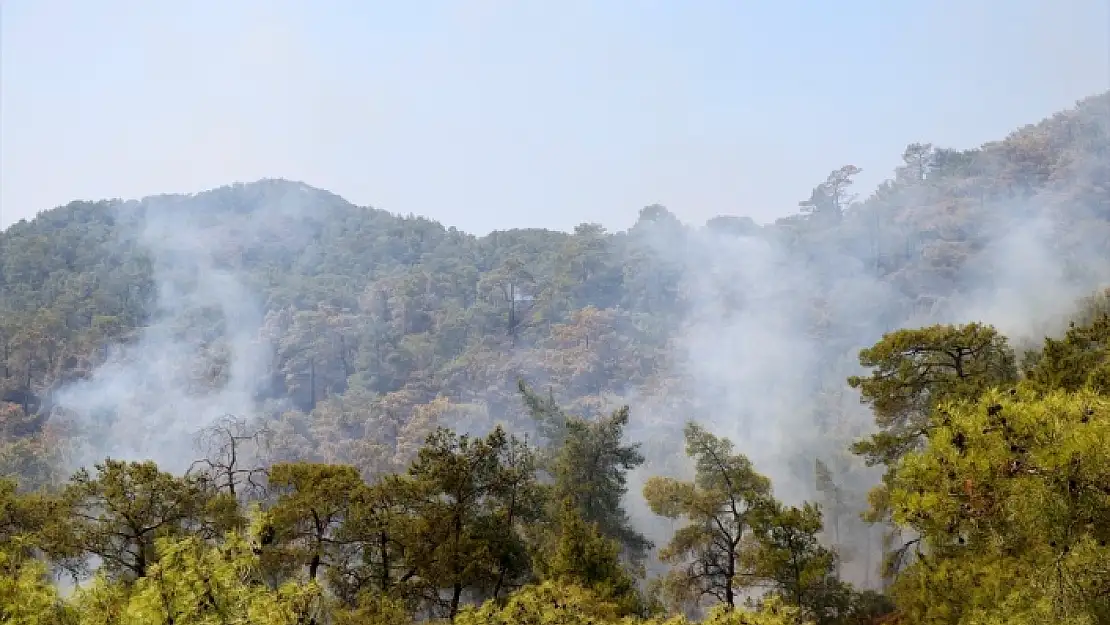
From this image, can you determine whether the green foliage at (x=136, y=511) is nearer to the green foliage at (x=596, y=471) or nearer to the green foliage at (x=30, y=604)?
the green foliage at (x=30, y=604)

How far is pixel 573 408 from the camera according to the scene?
55.9 metres

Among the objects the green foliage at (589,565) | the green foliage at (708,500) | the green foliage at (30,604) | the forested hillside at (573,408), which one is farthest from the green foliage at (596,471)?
the green foliage at (30,604)

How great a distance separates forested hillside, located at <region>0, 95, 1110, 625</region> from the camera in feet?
24.9

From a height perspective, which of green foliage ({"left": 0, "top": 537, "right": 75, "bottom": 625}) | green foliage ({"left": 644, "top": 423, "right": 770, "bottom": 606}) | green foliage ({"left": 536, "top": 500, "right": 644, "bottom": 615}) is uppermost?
green foliage ({"left": 644, "top": 423, "right": 770, "bottom": 606})

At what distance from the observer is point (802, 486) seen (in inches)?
1638

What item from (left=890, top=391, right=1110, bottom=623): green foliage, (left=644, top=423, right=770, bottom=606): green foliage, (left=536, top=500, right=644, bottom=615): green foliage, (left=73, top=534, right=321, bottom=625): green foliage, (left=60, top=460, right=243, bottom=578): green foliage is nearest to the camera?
(left=890, top=391, right=1110, bottom=623): green foliage

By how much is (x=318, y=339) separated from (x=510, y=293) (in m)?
19.6

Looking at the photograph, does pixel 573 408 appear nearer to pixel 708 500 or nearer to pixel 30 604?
pixel 708 500

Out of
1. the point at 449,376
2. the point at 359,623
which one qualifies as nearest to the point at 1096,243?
the point at 449,376

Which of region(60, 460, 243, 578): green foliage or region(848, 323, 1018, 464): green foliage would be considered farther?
region(848, 323, 1018, 464): green foliage

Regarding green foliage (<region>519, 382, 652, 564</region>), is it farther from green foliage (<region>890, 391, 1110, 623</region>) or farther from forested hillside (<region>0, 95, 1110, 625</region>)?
green foliage (<region>890, 391, 1110, 623</region>)

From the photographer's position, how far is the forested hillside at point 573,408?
299 inches

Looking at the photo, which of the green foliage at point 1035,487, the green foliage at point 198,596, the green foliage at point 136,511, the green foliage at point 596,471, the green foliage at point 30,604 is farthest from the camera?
the green foliage at point 596,471

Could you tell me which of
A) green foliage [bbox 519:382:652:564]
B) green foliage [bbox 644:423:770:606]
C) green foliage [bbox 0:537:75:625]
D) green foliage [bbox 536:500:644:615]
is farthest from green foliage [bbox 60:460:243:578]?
green foliage [bbox 519:382:652:564]
